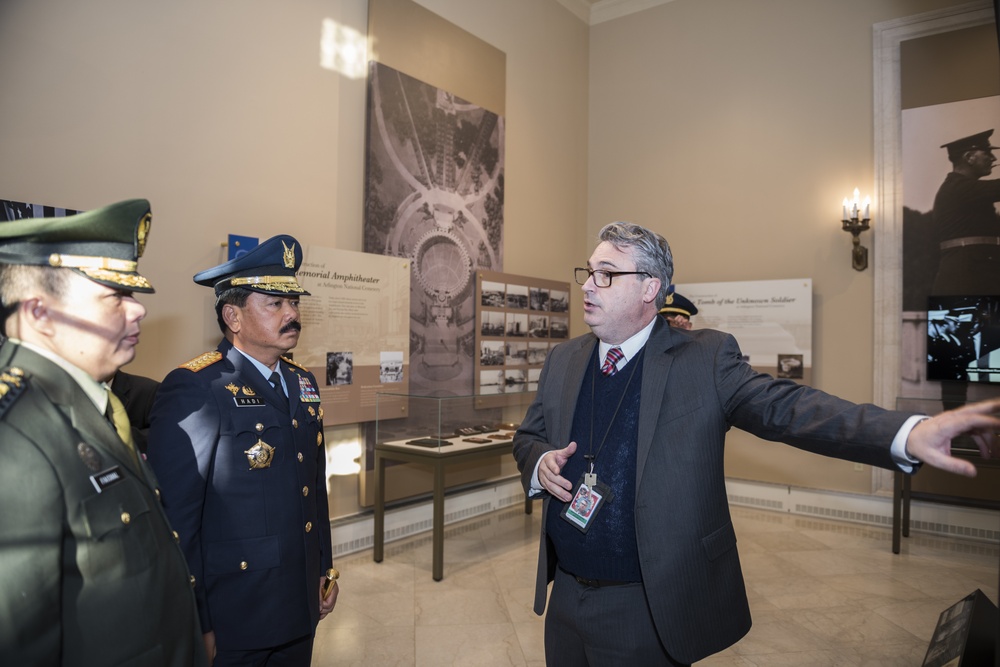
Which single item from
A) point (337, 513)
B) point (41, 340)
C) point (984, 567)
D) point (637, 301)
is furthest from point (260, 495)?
point (984, 567)

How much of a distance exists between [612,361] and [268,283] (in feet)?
4.04

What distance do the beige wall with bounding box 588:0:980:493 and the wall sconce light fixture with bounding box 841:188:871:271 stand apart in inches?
4.3

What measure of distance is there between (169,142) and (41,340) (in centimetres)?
308

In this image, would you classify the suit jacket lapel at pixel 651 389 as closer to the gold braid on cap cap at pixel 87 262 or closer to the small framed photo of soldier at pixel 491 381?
the gold braid on cap cap at pixel 87 262

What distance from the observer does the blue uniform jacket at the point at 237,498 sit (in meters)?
1.87

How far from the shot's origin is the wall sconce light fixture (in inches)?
229

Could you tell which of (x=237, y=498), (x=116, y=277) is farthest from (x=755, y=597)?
(x=116, y=277)

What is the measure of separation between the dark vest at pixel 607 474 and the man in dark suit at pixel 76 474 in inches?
41.6

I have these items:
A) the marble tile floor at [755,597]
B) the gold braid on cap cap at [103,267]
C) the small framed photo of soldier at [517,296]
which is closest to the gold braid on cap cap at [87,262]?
the gold braid on cap cap at [103,267]

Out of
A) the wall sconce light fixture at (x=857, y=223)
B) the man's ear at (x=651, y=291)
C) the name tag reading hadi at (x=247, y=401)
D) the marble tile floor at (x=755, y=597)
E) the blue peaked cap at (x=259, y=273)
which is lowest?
the marble tile floor at (x=755, y=597)

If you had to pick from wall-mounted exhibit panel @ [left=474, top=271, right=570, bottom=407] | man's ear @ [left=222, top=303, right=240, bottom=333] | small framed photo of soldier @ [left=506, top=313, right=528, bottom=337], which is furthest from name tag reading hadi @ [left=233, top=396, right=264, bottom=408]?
small framed photo of soldier @ [left=506, top=313, right=528, bottom=337]

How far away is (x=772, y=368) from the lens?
638 centimetres

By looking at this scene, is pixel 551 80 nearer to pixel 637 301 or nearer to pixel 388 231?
pixel 388 231

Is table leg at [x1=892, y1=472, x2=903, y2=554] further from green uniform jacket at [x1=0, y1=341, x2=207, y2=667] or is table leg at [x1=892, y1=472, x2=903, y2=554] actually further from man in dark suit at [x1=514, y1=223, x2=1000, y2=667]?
green uniform jacket at [x1=0, y1=341, x2=207, y2=667]
